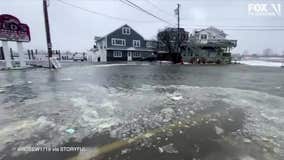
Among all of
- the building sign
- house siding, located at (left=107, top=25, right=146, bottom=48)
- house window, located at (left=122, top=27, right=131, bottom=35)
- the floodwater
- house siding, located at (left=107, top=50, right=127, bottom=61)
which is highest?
house window, located at (left=122, top=27, right=131, bottom=35)

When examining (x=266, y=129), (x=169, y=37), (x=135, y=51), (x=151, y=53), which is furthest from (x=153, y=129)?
(x=151, y=53)

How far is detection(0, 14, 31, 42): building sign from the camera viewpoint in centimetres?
1368

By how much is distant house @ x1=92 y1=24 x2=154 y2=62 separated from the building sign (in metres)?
14.8

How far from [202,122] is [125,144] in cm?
182

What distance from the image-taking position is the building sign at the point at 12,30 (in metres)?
13.7

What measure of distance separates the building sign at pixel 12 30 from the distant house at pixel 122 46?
14820mm

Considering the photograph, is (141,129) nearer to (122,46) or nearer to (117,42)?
(117,42)

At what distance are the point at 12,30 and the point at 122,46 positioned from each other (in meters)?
18.5

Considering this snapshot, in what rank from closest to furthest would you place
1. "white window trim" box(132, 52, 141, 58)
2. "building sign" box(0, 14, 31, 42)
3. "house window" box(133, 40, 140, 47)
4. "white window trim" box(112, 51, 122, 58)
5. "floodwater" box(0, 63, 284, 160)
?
"floodwater" box(0, 63, 284, 160) < "building sign" box(0, 14, 31, 42) < "white window trim" box(112, 51, 122, 58) < "house window" box(133, 40, 140, 47) < "white window trim" box(132, 52, 141, 58)

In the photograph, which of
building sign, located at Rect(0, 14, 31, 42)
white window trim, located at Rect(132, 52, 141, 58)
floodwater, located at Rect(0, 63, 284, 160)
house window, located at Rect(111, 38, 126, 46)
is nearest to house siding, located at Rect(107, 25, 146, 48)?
house window, located at Rect(111, 38, 126, 46)

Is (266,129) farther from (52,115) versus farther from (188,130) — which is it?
(52,115)

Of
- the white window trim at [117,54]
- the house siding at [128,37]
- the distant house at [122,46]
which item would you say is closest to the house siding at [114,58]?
the distant house at [122,46]

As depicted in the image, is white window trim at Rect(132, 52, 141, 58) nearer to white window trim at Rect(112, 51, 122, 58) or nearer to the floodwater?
white window trim at Rect(112, 51, 122, 58)

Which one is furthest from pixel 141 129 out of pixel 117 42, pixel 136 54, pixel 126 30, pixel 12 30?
pixel 136 54
